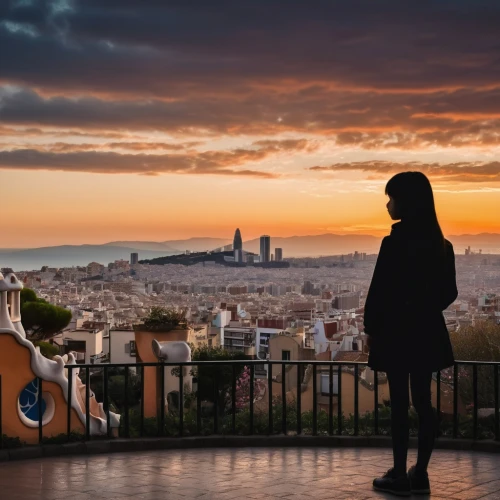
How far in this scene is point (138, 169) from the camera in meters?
25.4

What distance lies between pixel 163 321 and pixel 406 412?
8.93 m

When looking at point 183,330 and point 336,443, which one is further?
point 183,330

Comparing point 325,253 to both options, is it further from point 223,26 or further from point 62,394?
point 62,394

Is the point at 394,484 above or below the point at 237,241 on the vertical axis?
below

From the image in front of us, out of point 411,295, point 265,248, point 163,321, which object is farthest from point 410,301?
point 265,248

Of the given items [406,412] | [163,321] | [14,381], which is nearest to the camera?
[406,412]

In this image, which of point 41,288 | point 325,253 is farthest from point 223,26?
point 41,288

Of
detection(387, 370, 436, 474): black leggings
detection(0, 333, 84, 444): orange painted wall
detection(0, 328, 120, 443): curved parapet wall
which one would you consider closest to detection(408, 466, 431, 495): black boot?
detection(387, 370, 436, 474): black leggings

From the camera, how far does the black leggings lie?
504 centimetres

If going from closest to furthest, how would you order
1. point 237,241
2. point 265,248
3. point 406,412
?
1. point 406,412
2. point 265,248
3. point 237,241

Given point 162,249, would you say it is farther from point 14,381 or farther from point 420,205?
point 420,205

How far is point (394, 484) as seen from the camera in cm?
515

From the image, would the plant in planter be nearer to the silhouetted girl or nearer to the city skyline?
the city skyline

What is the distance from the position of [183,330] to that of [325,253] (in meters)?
16.7
